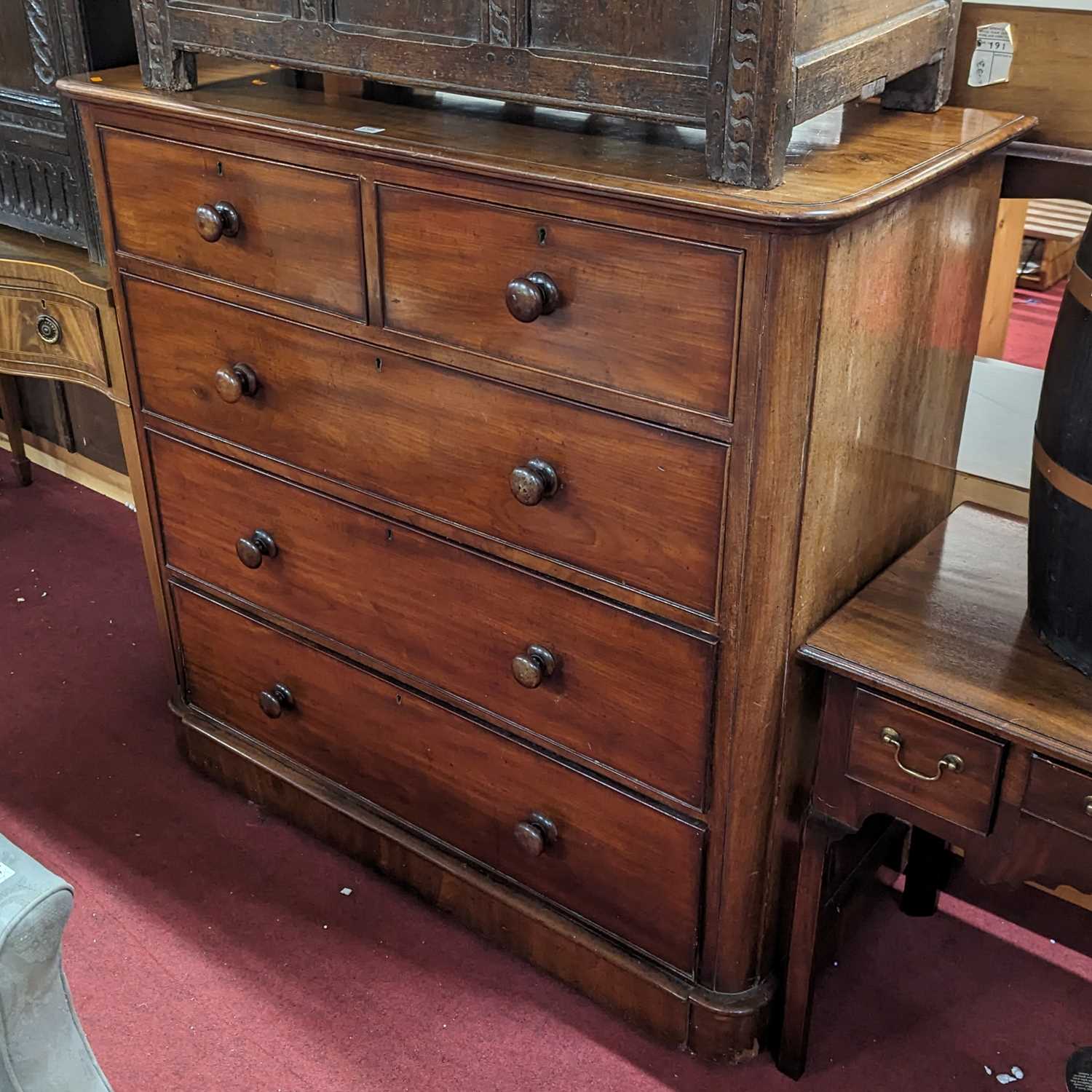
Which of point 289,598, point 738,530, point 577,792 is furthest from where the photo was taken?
point 289,598

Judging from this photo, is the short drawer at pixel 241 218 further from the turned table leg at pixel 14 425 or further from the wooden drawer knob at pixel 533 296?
the turned table leg at pixel 14 425

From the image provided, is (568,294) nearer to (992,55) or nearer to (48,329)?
(992,55)

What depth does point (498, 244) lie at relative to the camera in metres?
1.52

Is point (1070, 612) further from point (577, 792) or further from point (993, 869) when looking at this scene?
point (577, 792)

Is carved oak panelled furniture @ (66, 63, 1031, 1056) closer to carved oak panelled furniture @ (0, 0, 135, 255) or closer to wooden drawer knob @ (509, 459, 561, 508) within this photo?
wooden drawer knob @ (509, 459, 561, 508)

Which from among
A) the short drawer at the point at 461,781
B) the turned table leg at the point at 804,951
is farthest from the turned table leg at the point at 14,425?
the turned table leg at the point at 804,951

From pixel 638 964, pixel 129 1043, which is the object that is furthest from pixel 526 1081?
pixel 129 1043

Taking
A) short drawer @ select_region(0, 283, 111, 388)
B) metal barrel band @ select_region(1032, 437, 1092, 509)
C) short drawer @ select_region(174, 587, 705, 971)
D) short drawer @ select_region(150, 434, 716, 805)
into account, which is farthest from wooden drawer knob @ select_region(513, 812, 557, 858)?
short drawer @ select_region(0, 283, 111, 388)

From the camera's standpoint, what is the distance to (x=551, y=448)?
5.24 ft

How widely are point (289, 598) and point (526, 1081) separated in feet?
2.79

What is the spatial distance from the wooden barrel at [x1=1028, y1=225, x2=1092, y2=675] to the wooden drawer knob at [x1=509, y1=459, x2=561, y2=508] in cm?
59

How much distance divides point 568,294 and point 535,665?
528 mm

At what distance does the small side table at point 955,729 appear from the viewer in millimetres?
1441

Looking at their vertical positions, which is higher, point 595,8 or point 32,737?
point 595,8
